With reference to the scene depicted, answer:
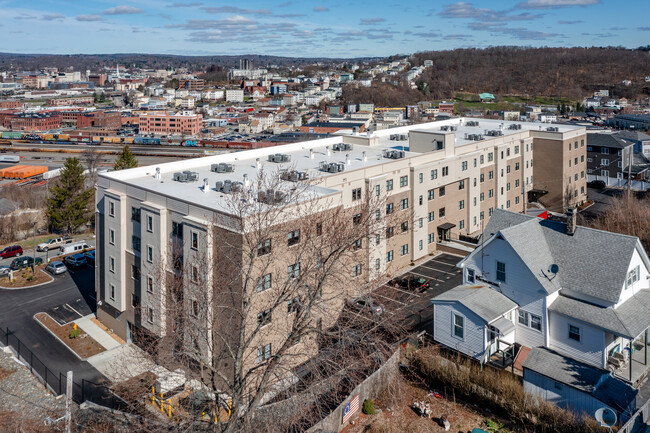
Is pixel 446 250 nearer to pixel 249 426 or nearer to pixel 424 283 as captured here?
pixel 424 283

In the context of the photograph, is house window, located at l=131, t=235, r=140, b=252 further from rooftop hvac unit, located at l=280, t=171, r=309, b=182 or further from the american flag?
the american flag

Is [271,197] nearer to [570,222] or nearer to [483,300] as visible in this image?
[483,300]

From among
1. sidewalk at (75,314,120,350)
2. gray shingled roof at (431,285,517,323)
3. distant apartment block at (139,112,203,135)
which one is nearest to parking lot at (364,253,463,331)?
gray shingled roof at (431,285,517,323)

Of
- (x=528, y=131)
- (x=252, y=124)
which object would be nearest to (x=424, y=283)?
(x=528, y=131)

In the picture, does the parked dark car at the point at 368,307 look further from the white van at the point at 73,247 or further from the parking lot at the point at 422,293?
the white van at the point at 73,247

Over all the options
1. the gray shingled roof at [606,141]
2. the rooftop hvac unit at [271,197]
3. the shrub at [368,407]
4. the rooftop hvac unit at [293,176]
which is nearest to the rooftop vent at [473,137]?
the rooftop hvac unit at [293,176]

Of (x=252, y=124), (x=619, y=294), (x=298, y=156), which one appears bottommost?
(x=619, y=294)
